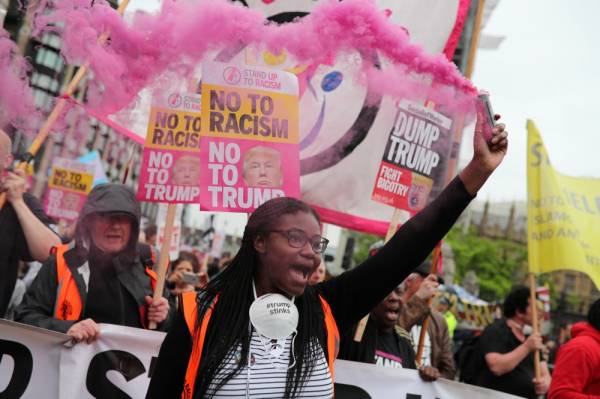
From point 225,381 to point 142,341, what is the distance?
1613 mm

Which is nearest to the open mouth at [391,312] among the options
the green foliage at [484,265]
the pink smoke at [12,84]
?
the pink smoke at [12,84]

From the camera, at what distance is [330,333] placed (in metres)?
2.23

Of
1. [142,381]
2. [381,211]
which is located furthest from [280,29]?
[381,211]

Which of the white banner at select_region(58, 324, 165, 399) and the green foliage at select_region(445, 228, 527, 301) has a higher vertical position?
the green foliage at select_region(445, 228, 527, 301)

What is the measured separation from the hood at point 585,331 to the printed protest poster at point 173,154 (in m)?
2.44

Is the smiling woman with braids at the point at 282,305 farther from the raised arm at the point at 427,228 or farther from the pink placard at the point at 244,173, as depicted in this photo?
the pink placard at the point at 244,173

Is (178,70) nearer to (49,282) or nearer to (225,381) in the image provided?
(49,282)

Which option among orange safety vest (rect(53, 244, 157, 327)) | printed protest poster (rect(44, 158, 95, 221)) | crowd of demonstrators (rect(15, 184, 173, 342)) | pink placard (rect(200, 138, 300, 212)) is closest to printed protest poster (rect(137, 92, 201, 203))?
crowd of demonstrators (rect(15, 184, 173, 342))

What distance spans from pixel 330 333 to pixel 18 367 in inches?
75.9

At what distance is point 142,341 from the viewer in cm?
349

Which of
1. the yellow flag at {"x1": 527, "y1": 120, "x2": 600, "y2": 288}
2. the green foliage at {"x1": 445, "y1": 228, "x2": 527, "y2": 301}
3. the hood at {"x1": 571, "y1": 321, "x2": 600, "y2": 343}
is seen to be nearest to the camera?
the hood at {"x1": 571, "y1": 321, "x2": 600, "y2": 343}

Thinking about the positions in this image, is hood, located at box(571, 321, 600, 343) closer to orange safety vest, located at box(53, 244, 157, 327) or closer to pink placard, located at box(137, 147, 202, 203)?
pink placard, located at box(137, 147, 202, 203)

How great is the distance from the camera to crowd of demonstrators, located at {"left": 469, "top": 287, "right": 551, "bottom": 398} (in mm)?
5047

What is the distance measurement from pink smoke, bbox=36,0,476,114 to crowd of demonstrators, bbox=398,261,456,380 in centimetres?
189
